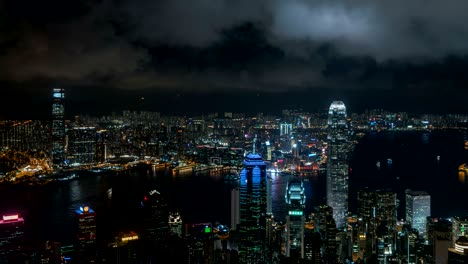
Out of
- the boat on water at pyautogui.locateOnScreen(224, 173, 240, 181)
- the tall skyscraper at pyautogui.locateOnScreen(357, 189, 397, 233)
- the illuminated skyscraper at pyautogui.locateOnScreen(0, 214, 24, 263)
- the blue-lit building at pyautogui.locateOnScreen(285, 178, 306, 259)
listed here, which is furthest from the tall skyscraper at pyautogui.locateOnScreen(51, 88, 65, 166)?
the tall skyscraper at pyautogui.locateOnScreen(357, 189, 397, 233)

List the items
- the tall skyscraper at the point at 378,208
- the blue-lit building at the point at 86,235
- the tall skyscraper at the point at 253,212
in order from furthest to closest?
1. the tall skyscraper at the point at 378,208
2. the tall skyscraper at the point at 253,212
3. the blue-lit building at the point at 86,235

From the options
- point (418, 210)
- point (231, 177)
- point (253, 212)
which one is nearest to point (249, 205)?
point (253, 212)

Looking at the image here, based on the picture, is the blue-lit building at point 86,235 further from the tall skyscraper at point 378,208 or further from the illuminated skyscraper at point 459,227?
the illuminated skyscraper at point 459,227

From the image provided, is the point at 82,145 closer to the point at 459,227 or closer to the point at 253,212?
the point at 253,212

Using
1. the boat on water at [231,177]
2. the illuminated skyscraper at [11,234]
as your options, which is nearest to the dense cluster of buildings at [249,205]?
the illuminated skyscraper at [11,234]

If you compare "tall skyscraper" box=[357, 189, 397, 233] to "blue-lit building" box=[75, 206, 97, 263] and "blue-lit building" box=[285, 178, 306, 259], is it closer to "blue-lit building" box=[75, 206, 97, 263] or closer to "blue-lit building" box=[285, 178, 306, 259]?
"blue-lit building" box=[285, 178, 306, 259]
